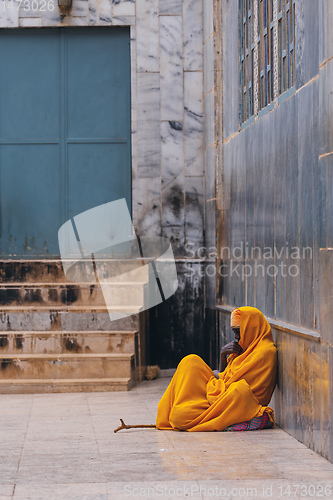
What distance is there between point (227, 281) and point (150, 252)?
1.48 m

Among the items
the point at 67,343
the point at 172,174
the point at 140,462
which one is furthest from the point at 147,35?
the point at 140,462

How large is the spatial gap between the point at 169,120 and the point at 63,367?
11.7 feet

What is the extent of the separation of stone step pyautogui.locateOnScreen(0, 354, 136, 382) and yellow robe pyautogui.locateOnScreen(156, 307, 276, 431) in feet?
7.12

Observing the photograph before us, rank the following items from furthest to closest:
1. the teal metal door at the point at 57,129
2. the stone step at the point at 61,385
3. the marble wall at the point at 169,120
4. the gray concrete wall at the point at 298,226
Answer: the teal metal door at the point at 57,129 → the marble wall at the point at 169,120 → the stone step at the point at 61,385 → the gray concrete wall at the point at 298,226

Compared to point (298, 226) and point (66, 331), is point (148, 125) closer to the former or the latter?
point (66, 331)

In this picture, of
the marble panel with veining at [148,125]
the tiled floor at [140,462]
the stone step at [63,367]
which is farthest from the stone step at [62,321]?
the marble panel with veining at [148,125]

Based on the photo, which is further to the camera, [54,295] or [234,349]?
[54,295]

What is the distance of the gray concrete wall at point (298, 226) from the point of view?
537 cm

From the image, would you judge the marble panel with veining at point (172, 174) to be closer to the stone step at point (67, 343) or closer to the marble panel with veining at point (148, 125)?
the marble panel with veining at point (148, 125)

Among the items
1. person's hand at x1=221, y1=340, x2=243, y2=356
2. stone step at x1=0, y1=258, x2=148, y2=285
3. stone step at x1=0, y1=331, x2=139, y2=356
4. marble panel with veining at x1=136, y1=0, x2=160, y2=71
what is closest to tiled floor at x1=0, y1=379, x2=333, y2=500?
person's hand at x1=221, y1=340, x2=243, y2=356

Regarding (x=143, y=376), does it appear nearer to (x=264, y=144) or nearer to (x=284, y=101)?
(x=264, y=144)

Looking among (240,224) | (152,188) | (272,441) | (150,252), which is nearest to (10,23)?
(152,188)

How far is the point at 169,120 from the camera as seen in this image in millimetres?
10008

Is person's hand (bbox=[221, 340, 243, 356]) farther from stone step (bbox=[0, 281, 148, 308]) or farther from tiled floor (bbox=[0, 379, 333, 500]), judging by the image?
stone step (bbox=[0, 281, 148, 308])
